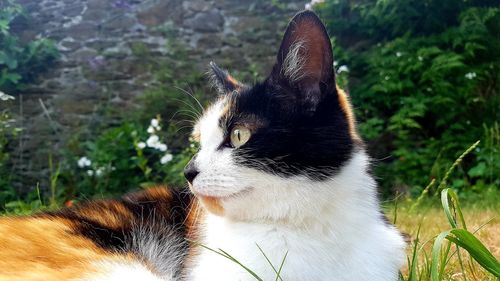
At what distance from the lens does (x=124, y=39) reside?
604 centimetres

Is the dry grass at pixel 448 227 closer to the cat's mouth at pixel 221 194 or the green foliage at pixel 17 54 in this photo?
the cat's mouth at pixel 221 194

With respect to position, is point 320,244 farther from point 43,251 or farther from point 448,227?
point 448,227

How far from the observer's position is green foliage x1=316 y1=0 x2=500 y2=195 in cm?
478

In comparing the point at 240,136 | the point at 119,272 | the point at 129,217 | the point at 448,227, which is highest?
the point at 240,136

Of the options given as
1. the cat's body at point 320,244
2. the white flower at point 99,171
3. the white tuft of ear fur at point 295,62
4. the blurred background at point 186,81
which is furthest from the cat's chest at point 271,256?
the white flower at point 99,171

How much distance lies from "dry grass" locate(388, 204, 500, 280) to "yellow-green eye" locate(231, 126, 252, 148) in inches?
22.2

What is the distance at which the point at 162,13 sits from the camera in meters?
6.11

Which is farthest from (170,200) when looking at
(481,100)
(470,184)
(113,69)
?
(113,69)

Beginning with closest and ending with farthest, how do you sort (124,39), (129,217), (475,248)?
(475,248)
(129,217)
(124,39)

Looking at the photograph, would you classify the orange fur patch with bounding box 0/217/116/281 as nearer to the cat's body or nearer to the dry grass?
the cat's body

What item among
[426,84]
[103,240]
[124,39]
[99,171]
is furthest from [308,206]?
[124,39]

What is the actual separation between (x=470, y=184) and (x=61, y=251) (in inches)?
157

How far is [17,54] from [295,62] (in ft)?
16.6

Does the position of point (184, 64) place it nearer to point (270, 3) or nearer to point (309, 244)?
point (270, 3)
